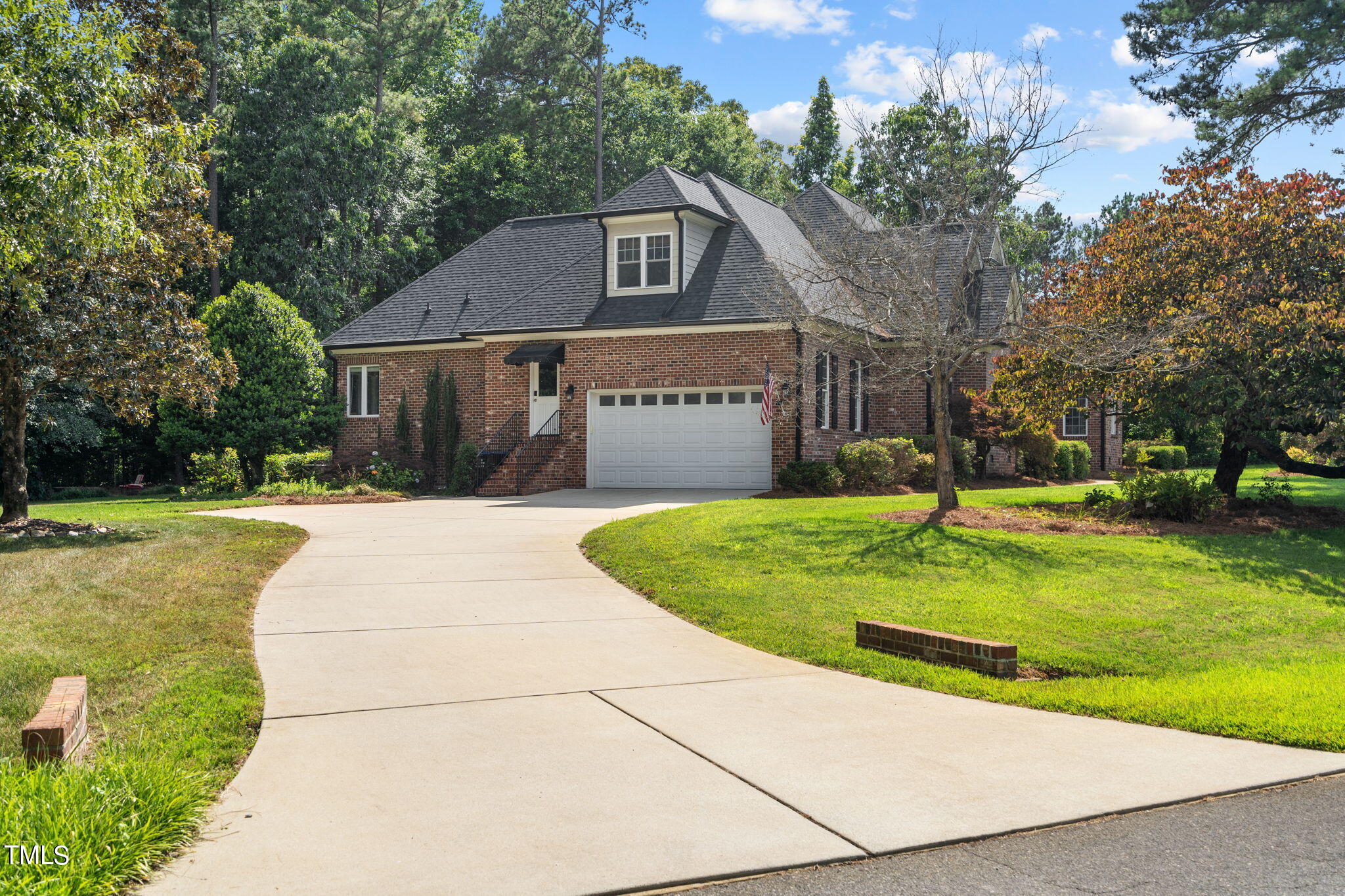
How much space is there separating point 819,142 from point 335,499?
30694 millimetres

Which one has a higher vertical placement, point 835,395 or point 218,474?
point 835,395

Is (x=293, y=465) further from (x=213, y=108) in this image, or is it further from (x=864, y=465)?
(x=213, y=108)

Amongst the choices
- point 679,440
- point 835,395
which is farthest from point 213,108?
point 835,395

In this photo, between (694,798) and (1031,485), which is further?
(1031,485)

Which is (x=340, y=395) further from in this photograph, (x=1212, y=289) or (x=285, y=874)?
(x=285, y=874)

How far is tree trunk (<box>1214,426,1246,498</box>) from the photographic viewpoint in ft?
56.9

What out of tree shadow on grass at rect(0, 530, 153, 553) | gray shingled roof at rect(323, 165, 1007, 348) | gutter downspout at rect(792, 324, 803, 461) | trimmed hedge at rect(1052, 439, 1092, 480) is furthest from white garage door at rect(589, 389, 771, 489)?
tree shadow on grass at rect(0, 530, 153, 553)

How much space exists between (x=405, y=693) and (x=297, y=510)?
14.0m

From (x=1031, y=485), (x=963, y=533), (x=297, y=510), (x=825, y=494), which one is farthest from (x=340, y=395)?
(x=963, y=533)

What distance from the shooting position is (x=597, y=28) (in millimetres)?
48250

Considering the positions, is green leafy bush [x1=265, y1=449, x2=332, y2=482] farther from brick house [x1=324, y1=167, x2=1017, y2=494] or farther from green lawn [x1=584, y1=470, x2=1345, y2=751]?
green lawn [x1=584, y1=470, x2=1345, y2=751]

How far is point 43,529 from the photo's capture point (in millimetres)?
13555

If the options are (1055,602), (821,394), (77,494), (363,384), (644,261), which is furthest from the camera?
(77,494)

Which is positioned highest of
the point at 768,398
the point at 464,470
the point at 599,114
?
the point at 599,114
